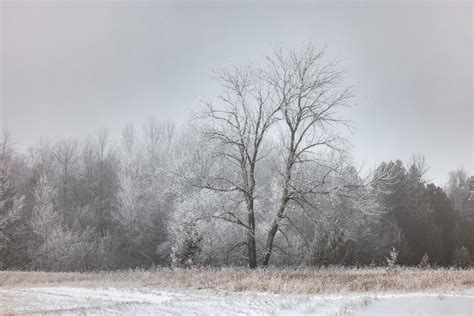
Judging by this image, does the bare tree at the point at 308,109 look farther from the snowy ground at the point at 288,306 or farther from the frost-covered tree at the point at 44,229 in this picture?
the frost-covered tree at the point at 44,229

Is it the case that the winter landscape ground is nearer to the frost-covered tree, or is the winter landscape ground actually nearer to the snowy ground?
the snowy ground

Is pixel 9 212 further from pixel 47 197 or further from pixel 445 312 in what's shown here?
pixel 445 312

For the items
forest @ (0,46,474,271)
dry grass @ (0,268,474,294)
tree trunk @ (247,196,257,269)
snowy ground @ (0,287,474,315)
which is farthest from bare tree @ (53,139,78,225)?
snowy ground @ (0,287,474,315)

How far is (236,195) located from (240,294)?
911cm

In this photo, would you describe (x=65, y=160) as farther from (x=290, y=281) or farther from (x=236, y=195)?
(x=290, y=281)

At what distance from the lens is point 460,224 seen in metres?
43.8

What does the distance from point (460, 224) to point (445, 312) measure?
38.9 metres

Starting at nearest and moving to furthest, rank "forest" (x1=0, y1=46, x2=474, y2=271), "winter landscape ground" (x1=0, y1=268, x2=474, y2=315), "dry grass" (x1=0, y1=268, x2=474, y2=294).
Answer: "winter landscape ground" (x1=0, y1=268, x2=474, y2=315) → "dry grass" (x1=0, y1=268, x2=474, y2=294) → "forest" (x1=0, y1=46, x2=474, y2=271)

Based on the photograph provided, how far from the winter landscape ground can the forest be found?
3643 mm

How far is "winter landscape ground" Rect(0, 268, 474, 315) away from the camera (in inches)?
378

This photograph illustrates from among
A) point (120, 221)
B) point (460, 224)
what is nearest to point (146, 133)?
point (120, 221)

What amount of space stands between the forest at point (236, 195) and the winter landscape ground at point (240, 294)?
12.0ft

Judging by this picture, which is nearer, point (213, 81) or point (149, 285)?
point (149, 285)

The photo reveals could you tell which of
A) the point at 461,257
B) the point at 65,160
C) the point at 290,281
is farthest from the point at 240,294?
the point at 65,160
